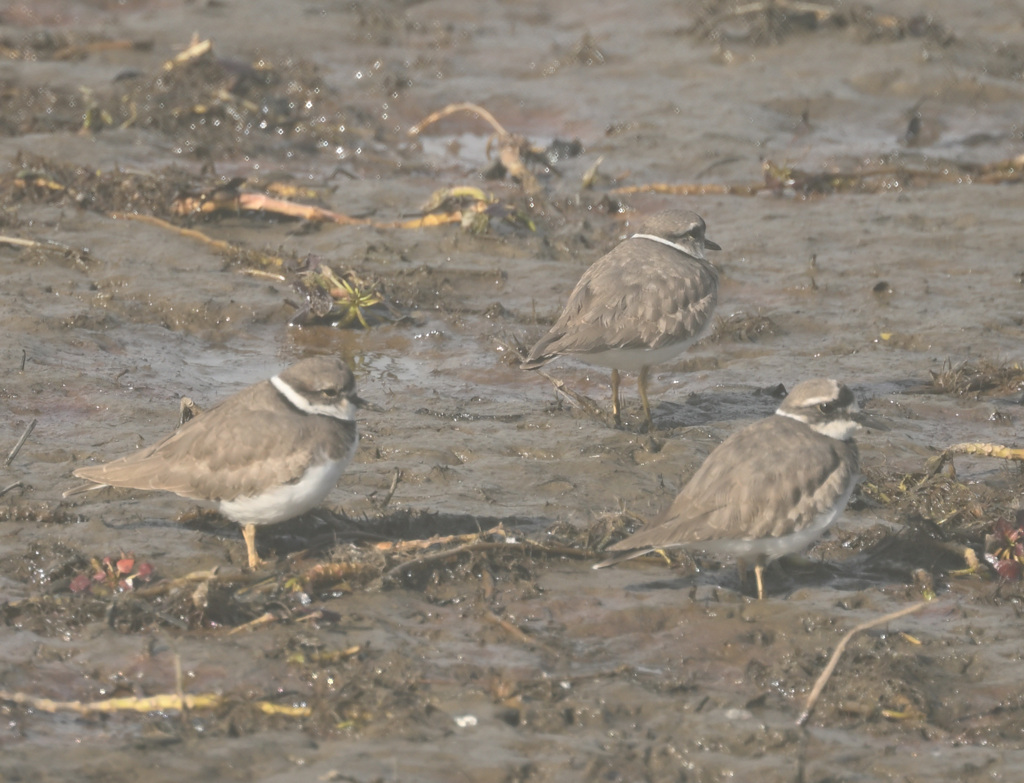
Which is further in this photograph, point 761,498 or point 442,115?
point 442,115

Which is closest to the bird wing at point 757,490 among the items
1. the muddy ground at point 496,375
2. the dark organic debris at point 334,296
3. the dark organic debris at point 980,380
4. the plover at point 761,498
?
the plover at point 761,498

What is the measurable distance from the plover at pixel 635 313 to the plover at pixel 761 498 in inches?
70.2

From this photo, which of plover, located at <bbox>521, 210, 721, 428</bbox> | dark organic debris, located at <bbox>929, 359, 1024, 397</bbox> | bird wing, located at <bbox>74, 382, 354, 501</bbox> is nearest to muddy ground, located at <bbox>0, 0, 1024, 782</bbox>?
dark organic debris, located at <bbox>929, 359, 1024, 397</bbox>

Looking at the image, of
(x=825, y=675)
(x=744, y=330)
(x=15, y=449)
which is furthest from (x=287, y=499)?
(x=744, y=330)

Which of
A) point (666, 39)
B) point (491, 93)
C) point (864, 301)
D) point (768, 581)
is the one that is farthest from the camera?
point (666, 39)

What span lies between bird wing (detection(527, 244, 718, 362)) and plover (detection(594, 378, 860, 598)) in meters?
1.77

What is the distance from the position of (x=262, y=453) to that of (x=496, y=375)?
361 centimetres

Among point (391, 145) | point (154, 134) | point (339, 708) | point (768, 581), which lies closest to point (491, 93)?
point (391, 145)

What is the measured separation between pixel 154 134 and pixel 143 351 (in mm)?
5887

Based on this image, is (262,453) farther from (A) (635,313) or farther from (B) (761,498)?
(A) (635,313)

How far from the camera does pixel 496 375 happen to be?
980cm

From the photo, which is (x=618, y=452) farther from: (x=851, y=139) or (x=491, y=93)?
(x=491, y=93)

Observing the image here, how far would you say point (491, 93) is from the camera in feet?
55.4

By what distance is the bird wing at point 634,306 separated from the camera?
27.6 feet
